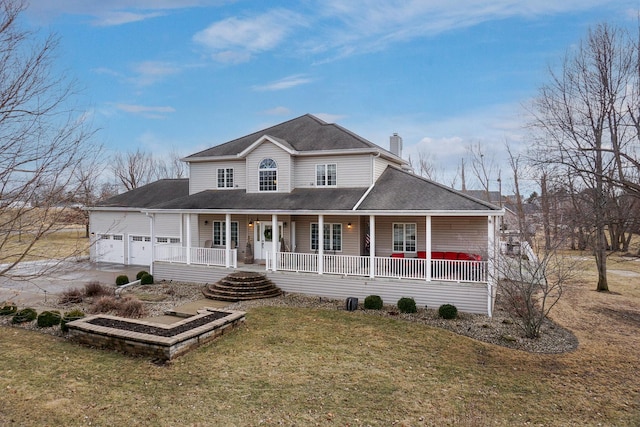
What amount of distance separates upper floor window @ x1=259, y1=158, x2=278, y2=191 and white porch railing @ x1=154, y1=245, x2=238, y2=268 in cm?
371

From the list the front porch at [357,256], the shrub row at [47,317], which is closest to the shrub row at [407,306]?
the front porch at [357,256]

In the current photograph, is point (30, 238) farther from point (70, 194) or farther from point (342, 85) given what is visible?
point (342, 85)

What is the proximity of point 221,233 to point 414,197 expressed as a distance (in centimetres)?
1052

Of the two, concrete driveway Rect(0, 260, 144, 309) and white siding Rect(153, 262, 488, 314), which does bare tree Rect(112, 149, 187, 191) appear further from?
white siding Rect(153, 262, 488, 314)

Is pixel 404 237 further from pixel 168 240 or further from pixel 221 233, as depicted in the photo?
pixel 168 240

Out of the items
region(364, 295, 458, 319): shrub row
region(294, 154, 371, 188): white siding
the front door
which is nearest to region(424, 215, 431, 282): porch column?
region(364, 295, 458, 319): shrub row

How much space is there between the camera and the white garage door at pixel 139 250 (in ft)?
75.0

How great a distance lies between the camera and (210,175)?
2034 centimetres

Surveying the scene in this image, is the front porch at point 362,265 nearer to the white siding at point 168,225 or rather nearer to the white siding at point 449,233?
the white siding at point 449,233

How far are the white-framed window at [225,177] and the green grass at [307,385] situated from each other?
37.6ft

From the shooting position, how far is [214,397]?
663 centimetres

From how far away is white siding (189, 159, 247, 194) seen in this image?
19.7m

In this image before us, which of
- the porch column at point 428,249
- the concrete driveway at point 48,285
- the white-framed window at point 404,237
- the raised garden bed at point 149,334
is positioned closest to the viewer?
the raised garden bed at point 149,334

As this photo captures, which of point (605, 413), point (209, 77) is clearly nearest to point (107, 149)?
point (605, 413)
